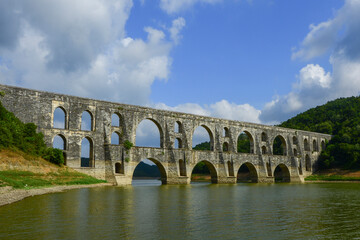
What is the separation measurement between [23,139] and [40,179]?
17.8 ft

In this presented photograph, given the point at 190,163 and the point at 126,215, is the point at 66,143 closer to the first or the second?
the point at 190,163

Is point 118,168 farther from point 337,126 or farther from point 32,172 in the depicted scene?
point 337,126

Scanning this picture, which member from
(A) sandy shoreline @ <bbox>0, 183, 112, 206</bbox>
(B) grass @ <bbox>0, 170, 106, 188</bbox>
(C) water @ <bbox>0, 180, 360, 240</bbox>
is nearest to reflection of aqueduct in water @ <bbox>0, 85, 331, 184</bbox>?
(B) grass @ <bbox>0, 170, 106, 188</bbox>

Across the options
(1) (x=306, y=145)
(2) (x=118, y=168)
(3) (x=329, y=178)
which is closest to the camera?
(2) (x=118, y=168)

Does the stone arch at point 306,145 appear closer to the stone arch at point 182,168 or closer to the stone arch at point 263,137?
the stone arch at point 263,137

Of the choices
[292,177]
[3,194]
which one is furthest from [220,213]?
[292,177]

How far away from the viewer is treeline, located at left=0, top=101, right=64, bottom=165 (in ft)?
93.7

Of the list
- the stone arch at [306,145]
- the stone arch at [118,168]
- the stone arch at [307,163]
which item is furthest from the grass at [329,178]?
the stone arch at [118,168]

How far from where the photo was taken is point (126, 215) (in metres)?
13.7

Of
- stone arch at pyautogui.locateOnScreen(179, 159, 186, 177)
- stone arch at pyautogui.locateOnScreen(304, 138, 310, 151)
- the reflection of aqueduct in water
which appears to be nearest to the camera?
the reflection of aqueduct in water

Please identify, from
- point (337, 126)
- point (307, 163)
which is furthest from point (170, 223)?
point (337, 126)

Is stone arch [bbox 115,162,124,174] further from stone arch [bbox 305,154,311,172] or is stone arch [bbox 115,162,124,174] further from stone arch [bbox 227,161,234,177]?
stone arch [bbox 305,154,311,172]

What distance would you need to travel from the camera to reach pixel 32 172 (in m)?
28.0

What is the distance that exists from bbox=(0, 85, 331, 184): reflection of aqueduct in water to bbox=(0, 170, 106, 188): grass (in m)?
2.86
